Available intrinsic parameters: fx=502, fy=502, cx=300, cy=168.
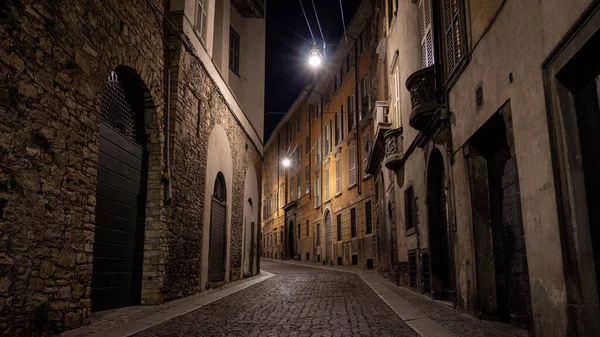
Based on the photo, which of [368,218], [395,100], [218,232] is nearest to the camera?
[218,232]

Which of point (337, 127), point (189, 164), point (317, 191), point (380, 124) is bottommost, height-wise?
point (189, 164)

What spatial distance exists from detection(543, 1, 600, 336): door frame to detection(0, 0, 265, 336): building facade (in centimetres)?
504

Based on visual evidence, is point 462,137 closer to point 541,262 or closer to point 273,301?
point 541,262

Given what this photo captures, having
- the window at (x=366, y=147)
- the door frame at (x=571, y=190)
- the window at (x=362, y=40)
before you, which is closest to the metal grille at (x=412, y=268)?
the door frame at (x=571, y=190)

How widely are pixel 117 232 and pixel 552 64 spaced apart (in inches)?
255

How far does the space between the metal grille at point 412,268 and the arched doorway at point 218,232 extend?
480 centimetres

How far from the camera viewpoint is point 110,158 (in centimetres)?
758

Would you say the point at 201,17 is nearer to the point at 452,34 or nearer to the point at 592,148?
the point at 452,34

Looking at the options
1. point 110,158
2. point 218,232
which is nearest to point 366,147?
point 218,232

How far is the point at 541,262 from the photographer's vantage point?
4836 mm

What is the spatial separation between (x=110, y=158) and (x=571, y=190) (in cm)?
615

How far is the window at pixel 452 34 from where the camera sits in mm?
7802

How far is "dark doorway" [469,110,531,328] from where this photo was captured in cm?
Result: 631

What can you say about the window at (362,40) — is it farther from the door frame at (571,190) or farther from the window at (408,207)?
the door frame at (571,190)
